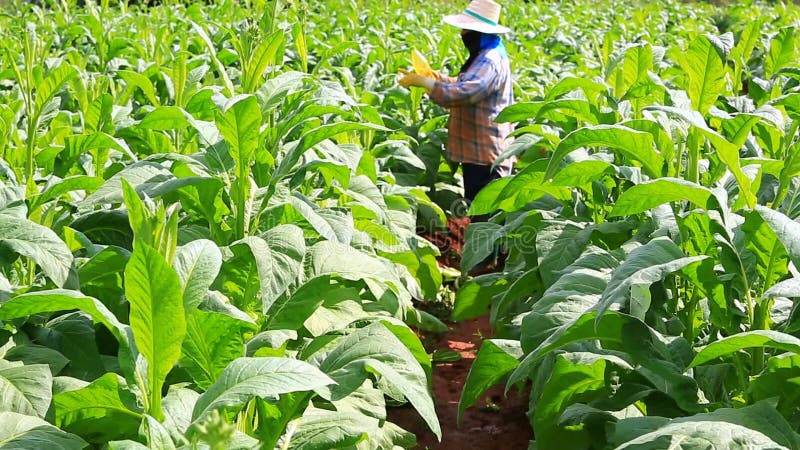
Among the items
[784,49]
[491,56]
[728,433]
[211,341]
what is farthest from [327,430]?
[491,56]

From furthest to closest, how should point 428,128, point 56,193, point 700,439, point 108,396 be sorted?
point 428,128
point 56,193
point 108,396
point 700,439

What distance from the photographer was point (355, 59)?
775 centimetres

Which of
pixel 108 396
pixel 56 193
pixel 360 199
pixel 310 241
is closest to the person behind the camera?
pixel 108 396

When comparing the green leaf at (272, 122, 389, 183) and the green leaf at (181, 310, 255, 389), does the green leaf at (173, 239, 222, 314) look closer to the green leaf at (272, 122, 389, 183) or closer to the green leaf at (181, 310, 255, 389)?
the green leaf at (181, 310, 255, 389)

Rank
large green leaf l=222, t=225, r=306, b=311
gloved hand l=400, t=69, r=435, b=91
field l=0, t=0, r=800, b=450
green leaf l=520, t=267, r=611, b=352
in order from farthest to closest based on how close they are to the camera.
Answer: gloved hand l=400, t=69, r=435, b=91
green leaf l=520, t=267, r=611, b=352
large green leaf l=222, t=225, r=306, b=311
field l=0, t=0, r=800, b=450

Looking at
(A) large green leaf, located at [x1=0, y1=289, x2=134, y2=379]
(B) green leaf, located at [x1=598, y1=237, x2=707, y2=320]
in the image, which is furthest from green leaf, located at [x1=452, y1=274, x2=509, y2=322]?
(A) large green leaf, located at [x1=0, y1=289, x2=134, y2=379]

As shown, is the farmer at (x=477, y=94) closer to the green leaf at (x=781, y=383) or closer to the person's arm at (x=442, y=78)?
the person's arm at (x=442, y=78)

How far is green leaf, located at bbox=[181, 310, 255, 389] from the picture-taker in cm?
230

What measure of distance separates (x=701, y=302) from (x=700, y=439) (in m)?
1.05

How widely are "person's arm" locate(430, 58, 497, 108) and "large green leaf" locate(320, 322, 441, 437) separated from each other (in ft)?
12.6

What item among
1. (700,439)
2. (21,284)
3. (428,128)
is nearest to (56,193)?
(21,284)

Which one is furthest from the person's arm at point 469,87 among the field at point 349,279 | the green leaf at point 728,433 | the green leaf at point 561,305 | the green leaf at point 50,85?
the green leaf at point 728,433

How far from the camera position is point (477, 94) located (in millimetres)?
6273

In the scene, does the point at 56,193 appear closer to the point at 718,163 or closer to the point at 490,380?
the point at 490,380
